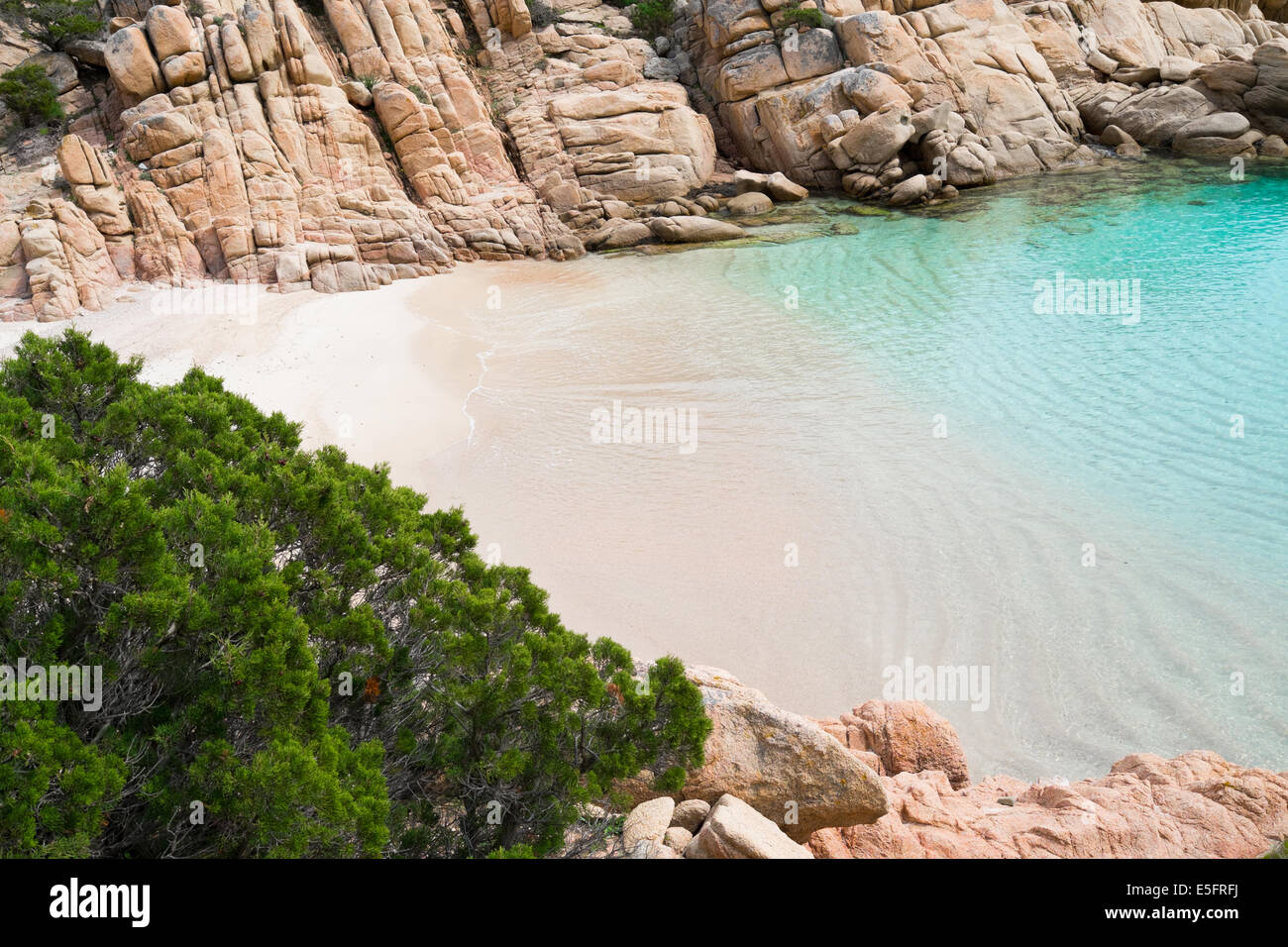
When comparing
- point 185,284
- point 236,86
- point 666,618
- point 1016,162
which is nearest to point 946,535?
point 666,618

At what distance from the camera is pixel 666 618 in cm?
925

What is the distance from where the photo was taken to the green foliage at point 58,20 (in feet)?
90.3

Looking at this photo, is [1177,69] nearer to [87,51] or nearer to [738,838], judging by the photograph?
[87,51]

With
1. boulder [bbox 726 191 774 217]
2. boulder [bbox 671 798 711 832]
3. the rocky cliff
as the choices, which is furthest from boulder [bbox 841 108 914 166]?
boulder [bbox 671 798 711 832]

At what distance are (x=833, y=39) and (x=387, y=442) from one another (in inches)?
1057

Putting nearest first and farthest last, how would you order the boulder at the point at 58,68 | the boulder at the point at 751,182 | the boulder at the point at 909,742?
1. the boulder at the point at 909,742
2. the boulder at the point at 58,68
3. the boulder at the point at 751,182

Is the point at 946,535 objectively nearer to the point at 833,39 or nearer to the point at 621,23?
the point at 833,39

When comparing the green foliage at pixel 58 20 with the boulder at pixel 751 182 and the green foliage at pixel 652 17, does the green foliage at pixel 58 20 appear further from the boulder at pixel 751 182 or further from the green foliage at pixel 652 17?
the boulder at pixel 751 182

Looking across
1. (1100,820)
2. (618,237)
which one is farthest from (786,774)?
(618,237)

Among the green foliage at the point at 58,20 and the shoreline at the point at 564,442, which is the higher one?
the green foliage at the point at 58,20

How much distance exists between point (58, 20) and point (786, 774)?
3447cm

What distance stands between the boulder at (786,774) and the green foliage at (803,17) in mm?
32929

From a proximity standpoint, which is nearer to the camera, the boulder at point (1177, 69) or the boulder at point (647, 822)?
the boulder at point (647, 822)

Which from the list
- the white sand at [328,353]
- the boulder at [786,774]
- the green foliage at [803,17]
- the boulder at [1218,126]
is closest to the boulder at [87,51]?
the white sand at [328,353]
